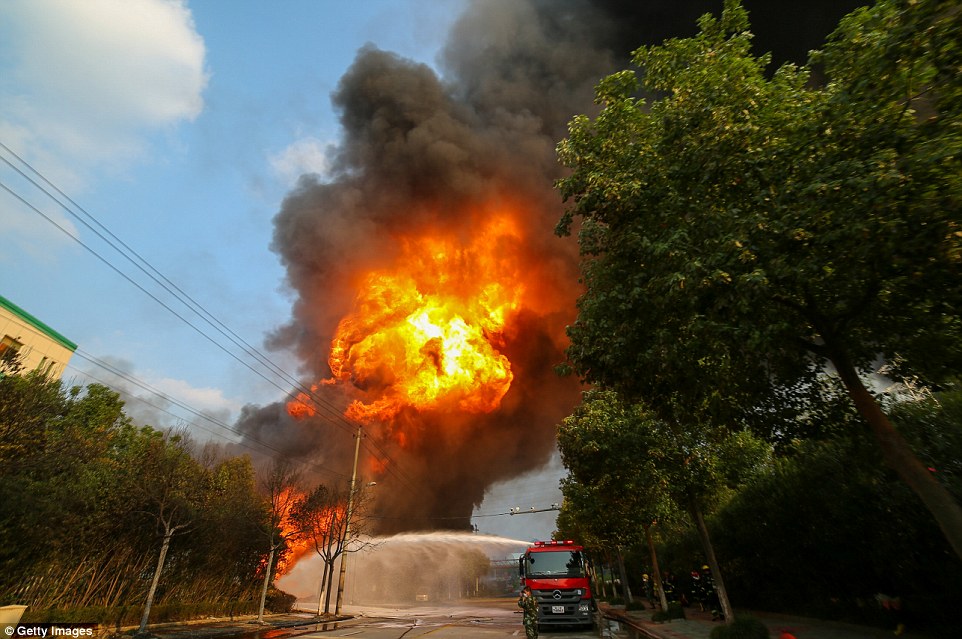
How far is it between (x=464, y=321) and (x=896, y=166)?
49.4m

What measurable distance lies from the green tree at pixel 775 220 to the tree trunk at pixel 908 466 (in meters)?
0.03

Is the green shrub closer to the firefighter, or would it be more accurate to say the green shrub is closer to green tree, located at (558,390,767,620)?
green tree, located at (558,390,767,620)

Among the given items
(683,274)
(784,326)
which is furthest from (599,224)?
(784,326)

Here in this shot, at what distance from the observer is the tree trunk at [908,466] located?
673 cm

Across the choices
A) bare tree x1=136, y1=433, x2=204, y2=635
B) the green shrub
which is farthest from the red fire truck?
bare tree x1=136, y1=433, x2=204, y2=635

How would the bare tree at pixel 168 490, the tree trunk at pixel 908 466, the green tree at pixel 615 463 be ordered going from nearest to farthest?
the tree trunk at pixel 908 466, the bare tree at pixel 168 490, the green tree at pixel 615 463

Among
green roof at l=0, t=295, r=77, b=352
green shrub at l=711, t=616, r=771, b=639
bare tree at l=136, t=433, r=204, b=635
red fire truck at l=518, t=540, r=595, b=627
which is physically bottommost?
green shrub at l=711, t=616, r=771, b=639

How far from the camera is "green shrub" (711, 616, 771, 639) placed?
10.9 m

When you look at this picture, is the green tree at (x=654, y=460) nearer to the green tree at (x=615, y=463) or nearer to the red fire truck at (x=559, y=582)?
the green tree at (x=615, y=463)

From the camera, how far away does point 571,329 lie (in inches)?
445

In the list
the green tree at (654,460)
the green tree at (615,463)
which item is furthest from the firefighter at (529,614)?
the green tree at (615,463)

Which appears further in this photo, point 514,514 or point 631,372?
point 514,514

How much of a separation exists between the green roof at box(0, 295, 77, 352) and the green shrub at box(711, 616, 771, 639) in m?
45.9

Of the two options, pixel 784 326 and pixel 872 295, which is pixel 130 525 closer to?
pixel 784 326
